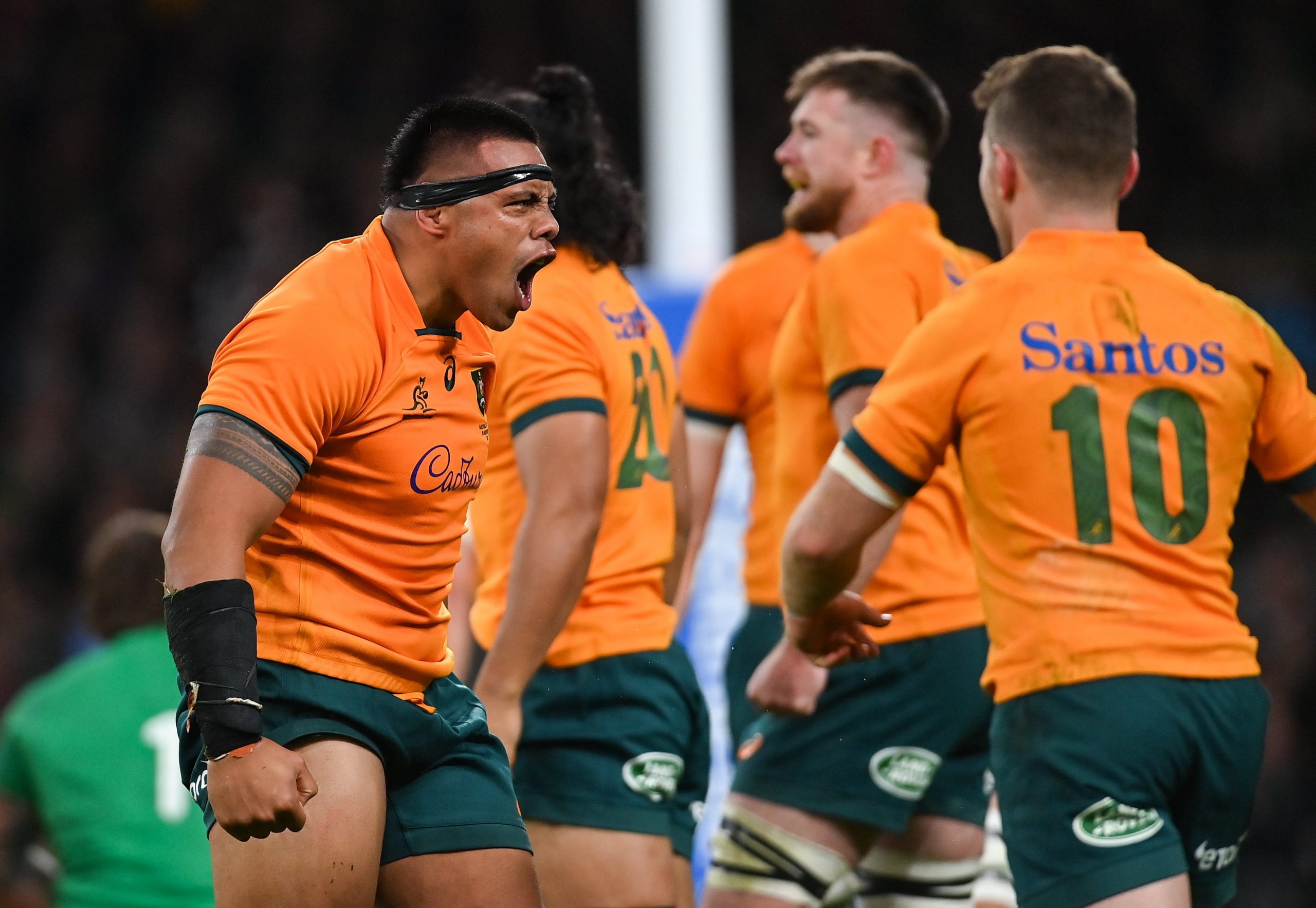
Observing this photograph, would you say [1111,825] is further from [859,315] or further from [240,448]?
[240,448]

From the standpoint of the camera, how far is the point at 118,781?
4523 millimetres

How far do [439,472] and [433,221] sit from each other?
0.42 metres

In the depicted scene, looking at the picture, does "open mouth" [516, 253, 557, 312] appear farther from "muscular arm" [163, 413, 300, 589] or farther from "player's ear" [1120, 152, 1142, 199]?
"player's ear" [1120, 152, 1142, 199]

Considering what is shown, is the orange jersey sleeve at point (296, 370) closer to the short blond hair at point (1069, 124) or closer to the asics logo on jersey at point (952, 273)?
the short blond hair at point (1069, 124)

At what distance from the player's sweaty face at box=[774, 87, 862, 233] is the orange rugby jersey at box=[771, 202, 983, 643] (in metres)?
0.14

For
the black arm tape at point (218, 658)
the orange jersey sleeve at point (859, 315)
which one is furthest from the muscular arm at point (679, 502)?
the black arm tape at point (218, 658)

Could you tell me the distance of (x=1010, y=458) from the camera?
9.62 feet

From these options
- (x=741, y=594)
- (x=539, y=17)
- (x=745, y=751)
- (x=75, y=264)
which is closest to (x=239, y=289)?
(x=75, y=264)

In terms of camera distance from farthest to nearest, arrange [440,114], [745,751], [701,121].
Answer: [701,121] → [745,751] → [440,114]

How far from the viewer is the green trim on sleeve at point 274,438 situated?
7.97 feet

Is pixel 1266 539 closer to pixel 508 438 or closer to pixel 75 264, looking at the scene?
pixel 508 438

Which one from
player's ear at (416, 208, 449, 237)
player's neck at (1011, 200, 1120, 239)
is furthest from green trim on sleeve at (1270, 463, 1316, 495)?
player's ear at (416, 208, 449, 237)

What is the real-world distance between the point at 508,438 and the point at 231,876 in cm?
130

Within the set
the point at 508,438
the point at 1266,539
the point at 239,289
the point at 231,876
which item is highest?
the point at 508,438
